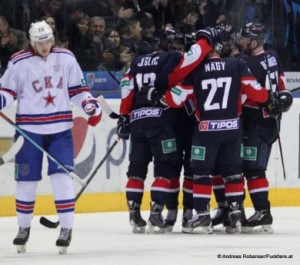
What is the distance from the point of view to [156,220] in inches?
431

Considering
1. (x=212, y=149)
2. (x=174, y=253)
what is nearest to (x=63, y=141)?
(x=174, y=253)

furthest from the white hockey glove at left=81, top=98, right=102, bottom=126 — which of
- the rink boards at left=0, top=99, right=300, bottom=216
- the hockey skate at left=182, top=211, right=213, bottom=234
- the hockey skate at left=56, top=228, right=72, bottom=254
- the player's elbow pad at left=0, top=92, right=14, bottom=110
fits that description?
the rink boards at left=0, top=99, right=300, bottom=216

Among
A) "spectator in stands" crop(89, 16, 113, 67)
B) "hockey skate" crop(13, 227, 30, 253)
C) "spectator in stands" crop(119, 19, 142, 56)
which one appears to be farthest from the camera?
"spectator in stands" crop(119, 19, 142, 56)

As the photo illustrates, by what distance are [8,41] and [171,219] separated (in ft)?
7.99

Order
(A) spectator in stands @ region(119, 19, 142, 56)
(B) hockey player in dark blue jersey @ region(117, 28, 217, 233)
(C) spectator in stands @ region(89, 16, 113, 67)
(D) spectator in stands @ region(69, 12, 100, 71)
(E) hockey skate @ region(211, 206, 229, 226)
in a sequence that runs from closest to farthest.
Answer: (B) hockey player in dark blue jersey @ region(117, 28, 217, 233), (E) hockey skate @ region(211, 206, 229, 226), (D) spectator in stands @ region(69, 12, 100, 71), (C) spectator in stands @ region(89, 16, 113, 67), (A) spectator in stands @ region(119, 19, 142, 56)

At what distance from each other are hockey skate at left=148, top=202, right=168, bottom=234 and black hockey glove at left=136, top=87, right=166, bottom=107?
752mm

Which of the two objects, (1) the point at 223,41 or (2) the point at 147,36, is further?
(2) the point at 147,36

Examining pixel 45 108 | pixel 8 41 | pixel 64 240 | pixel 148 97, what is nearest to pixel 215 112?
pixel 148 97

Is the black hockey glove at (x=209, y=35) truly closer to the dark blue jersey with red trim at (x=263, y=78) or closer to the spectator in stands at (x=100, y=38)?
the dark blue jersey with red trim at (x=263, y=78)

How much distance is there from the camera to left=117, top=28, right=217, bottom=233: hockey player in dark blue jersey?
10.6 meters

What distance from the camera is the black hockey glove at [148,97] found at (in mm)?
10648

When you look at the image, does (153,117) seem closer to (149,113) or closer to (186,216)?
(149,113)

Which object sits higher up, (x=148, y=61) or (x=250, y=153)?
(x=148, y=61)

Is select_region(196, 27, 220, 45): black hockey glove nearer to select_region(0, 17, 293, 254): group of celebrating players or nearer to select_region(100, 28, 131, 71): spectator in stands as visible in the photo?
select_region(0, 17, 293, 254): group of celebrating players
